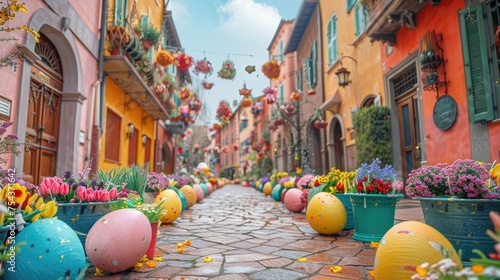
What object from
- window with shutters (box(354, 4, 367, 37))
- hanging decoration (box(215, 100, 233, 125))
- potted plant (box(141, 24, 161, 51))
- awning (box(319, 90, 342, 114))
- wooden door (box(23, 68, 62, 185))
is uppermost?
window with shutters (box(354, 4, 367, 37))

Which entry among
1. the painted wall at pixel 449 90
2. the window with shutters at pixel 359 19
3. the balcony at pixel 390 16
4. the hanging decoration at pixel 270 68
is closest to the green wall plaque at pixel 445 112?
the painted wall at pixel 449 90

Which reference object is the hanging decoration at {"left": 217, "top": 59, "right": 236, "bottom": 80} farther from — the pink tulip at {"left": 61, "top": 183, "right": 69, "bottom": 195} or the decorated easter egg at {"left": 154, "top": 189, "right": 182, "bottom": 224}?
the pink tulip at {"left": 61, "top": 183, "right": 69, "bottom": 195}

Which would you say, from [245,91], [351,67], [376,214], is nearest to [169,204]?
[376,214]

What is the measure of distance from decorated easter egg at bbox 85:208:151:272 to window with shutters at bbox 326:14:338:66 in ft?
37.2

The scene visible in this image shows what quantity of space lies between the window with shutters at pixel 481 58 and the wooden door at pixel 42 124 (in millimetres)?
7448

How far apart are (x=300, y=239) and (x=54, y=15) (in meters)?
5.61

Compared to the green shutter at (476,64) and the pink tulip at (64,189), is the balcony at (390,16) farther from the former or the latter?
the pink tulip at (64,189)

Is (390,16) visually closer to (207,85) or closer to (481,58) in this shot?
(481,58)

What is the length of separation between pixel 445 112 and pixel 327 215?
3.87 m

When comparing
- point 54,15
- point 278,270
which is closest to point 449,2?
point 278,270

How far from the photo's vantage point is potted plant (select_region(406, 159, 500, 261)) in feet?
Answer: 8.71

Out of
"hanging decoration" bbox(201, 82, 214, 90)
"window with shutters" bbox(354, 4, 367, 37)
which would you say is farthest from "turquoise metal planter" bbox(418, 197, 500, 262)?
"hanging decoration" bbox(201, 82, 214, 90)

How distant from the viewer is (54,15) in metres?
5.88

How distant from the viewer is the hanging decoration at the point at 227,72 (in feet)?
39.0
